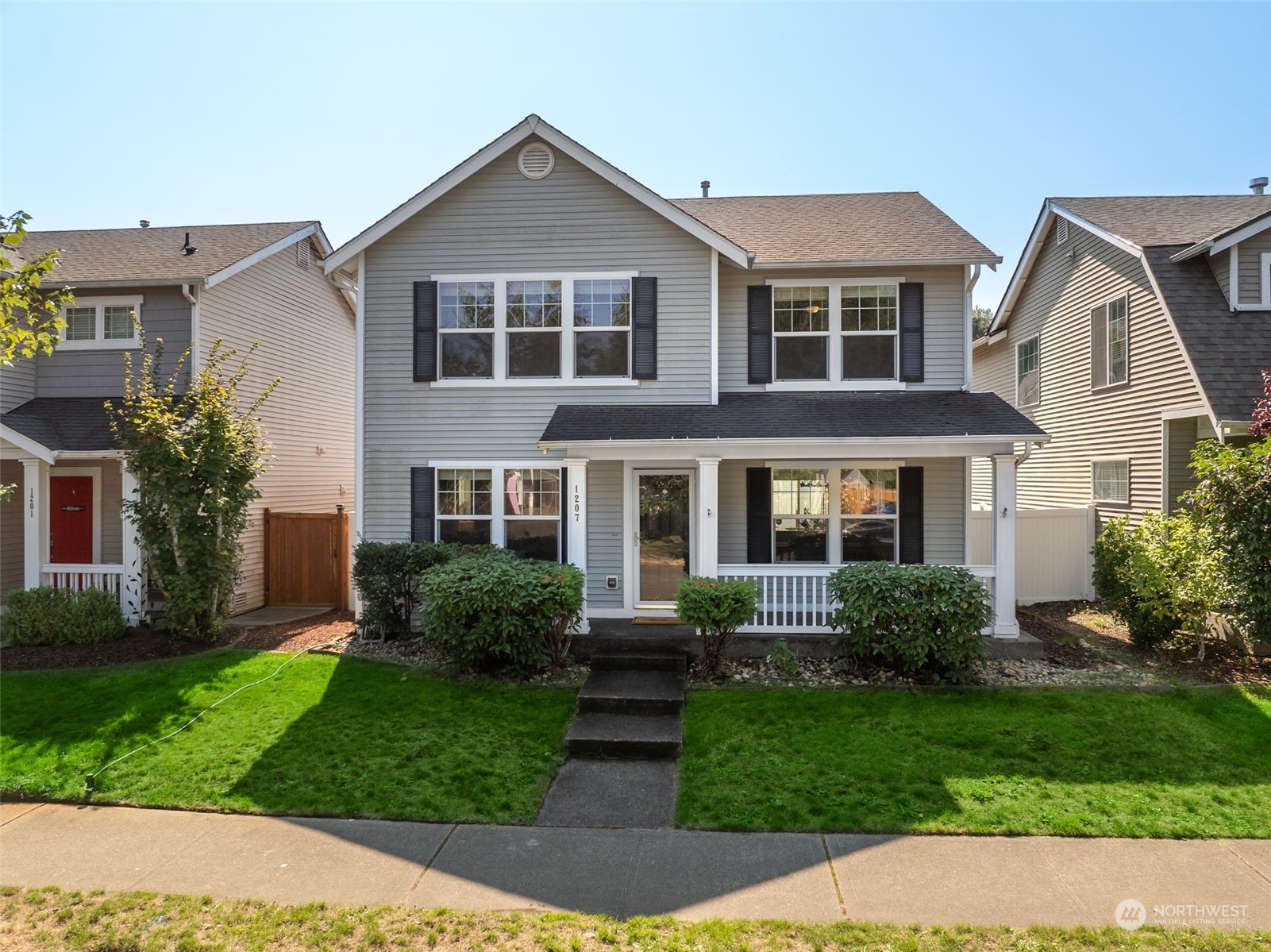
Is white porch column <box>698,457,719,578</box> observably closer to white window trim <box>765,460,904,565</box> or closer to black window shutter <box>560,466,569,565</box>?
white window trim <box>765,460,904,565</box>

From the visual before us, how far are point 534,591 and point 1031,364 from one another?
45.2 feet

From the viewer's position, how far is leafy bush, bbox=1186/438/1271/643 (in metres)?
8.16

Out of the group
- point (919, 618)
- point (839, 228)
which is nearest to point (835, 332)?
point (839, 228)

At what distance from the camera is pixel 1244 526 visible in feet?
27.2

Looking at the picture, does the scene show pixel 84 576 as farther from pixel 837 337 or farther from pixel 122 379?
pixel 837 337

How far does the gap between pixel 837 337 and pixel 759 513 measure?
2.98 metres

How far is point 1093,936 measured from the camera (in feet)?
13.3

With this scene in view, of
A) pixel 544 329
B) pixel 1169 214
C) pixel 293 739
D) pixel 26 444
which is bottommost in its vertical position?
pixel 293 739

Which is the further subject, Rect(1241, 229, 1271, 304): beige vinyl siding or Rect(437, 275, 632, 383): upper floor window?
Rect(1241, 229, 1271, 304): beige vinyl siding

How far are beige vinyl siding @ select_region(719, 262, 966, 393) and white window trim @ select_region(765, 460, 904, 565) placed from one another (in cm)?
134

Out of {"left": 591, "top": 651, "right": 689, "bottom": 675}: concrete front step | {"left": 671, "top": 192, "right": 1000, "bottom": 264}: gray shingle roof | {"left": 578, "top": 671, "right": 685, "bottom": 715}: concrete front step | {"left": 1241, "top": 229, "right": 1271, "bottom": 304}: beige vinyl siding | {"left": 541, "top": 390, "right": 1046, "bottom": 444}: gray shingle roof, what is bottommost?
{"left": 578, "top": 671, "right": 685, "bottom": 715}: concrete front step

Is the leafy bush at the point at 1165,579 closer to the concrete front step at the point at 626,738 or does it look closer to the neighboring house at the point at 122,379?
the concrete front step at the point at 626,738

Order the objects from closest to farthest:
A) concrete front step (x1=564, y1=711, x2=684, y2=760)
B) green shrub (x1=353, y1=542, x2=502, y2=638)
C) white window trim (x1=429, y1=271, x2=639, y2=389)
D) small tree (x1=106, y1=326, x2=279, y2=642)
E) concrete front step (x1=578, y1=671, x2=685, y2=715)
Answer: concrete front step (x1=564, y1=711, x2=684, y2=760)
concrete front step (x1=578, y1=671, x2=685, y2=715)
small tree (x1=106, y1=326, x2=279, y2=642)
green shrub (x1=353, y1=542, x2=502, y2=638)
white window trim (x1=429, y1=271, x2=639, y2=389)

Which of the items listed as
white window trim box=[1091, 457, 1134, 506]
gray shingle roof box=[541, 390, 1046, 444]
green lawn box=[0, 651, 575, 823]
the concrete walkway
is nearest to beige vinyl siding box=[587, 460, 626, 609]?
gray shingle roof box=[541, 390, 1046, 444]
